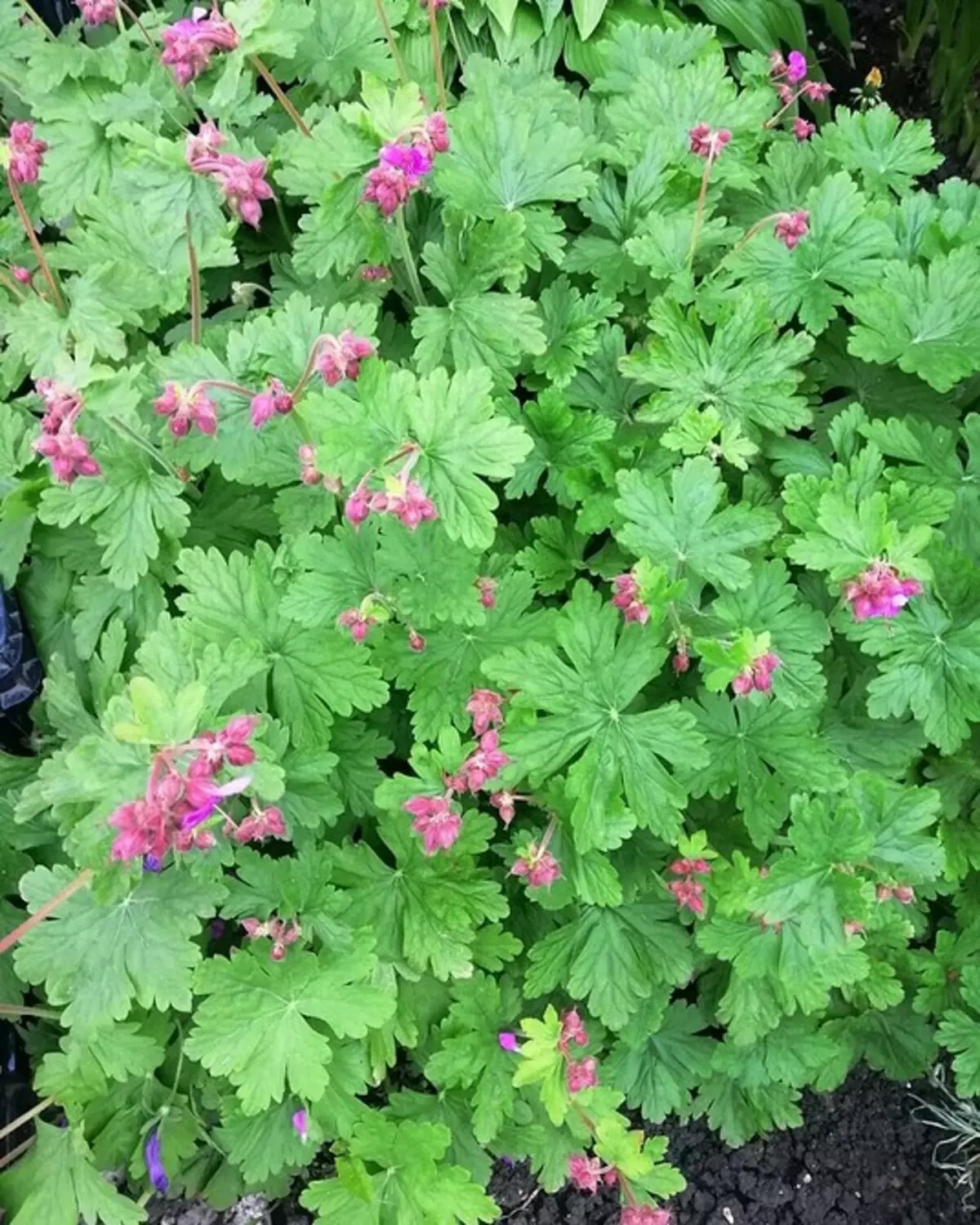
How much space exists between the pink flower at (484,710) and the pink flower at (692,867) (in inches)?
15.0

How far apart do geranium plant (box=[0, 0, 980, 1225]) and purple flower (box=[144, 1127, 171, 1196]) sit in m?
0.04

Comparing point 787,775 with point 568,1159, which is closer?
point 787,775

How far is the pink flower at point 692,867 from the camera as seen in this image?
1.62 meters

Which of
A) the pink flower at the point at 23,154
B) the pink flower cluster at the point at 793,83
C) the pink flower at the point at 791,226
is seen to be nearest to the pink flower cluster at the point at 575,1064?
the pink flower at the point at 791,226

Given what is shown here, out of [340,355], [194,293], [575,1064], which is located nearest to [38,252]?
[194,293]

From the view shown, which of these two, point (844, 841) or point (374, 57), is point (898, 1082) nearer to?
point (844, 841)

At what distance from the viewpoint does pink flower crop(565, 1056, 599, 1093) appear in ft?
5.07

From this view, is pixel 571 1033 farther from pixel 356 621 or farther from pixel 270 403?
pixel 270 403

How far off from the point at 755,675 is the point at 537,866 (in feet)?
1.38

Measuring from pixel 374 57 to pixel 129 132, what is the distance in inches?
27.9

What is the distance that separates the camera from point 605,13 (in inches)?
96.9

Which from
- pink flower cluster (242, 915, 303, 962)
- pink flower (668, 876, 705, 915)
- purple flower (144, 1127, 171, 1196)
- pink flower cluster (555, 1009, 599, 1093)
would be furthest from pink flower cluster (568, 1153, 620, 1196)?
purple flower (144, 1127, 171, 1196)

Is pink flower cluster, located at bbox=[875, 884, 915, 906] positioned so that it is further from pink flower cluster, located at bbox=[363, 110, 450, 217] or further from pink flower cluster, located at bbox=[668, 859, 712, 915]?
pink flower cluster, located at bbox=[363, 110, 450, 217]

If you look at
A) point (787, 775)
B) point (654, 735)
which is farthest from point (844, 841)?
point (654, 735)
